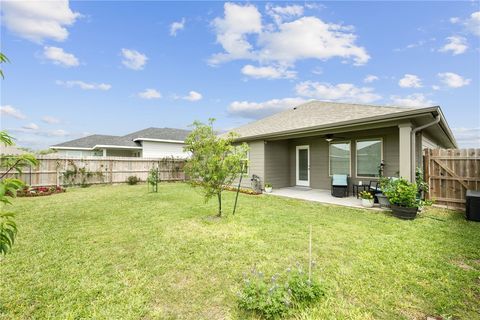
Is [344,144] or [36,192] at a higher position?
[344,144]

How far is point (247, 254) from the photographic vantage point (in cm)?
353

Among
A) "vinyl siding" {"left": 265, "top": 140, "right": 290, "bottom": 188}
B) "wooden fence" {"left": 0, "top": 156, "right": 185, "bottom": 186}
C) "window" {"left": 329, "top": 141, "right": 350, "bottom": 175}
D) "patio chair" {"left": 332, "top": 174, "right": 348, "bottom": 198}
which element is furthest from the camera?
"wooden fence" {"left": 0, "top": 156, "right": 185, "bottom": 186}

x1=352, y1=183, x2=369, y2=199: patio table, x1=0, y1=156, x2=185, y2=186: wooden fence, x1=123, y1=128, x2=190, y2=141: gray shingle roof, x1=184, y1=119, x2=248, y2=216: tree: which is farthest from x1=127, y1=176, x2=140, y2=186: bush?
x1=352, y1=183, x2=369, y2=199: patio table

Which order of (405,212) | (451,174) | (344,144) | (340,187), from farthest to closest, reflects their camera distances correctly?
(344,144) → (340,187) → (451,174) → (405,212)

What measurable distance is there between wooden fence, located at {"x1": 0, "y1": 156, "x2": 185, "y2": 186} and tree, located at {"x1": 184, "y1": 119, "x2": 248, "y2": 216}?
28.5 ft

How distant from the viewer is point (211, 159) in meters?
5.34

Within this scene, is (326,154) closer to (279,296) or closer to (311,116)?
(311,116)

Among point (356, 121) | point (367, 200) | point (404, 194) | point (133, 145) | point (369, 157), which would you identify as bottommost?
point (367, 200)

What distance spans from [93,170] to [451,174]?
16.0 meters

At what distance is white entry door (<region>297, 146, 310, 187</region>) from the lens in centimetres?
1055

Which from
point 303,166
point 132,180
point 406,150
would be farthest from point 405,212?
point 132,180

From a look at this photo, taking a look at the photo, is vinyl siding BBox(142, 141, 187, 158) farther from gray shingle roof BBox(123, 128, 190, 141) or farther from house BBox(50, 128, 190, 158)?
gray shingle roof BBox(123, 128, 190, 141)

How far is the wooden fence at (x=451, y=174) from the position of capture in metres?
6.23

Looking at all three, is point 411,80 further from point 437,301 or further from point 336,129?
point 437,301
